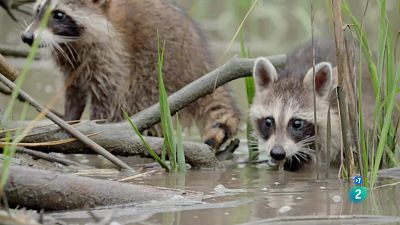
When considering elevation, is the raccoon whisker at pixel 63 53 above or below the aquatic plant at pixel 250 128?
above

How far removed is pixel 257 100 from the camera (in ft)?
19.0

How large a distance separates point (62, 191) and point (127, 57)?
3.05 m

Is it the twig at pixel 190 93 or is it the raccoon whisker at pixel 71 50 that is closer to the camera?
the twig at pixel 190 93

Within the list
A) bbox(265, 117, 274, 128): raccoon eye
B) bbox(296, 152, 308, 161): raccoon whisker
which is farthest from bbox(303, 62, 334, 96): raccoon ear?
bbox(296, 152, 308, 161): raccoon whisker

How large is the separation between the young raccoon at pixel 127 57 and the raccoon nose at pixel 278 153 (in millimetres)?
1031

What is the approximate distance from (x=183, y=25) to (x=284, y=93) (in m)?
1.11

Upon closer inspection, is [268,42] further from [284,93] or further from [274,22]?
[284,93]

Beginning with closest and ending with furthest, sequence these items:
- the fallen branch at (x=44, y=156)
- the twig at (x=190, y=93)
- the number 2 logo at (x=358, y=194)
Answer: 1. the number 2 logo at (x=358, y=194)
2. the fallen branch at (x=44, y=156)
3. the twig at (x=190, y=93)

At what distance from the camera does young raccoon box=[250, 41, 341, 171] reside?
5327 mm

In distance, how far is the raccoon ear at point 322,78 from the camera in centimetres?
536

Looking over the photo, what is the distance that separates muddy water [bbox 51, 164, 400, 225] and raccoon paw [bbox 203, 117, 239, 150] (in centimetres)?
111

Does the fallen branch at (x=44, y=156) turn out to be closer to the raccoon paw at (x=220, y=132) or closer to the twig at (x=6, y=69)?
the twig at (x=6, y=69)

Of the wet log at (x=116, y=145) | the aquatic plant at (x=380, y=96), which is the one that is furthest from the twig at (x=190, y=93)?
the aquatic plant at (x=380, y=96)

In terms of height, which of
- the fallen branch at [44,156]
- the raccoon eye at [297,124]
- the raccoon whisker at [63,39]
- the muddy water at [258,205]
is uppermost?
the raccoon whisker at [63,39]
